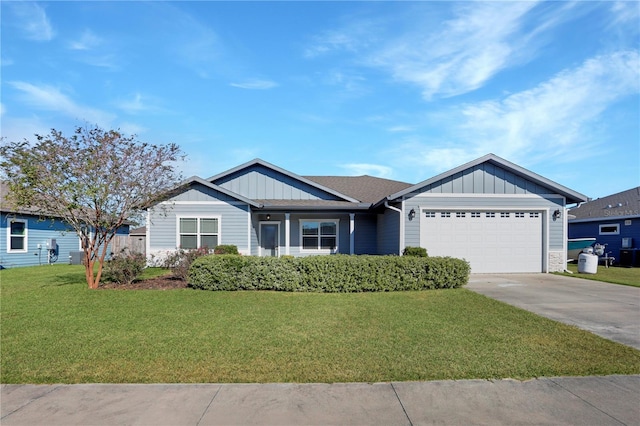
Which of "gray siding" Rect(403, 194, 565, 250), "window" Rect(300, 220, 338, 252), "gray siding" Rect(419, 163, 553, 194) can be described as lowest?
"window" Rect(300, 220, 338, 252)

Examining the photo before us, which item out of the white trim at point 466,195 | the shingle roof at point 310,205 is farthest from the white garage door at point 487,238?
the shingle roof at point 310,205

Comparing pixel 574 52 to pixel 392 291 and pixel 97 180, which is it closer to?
pixel 392 291

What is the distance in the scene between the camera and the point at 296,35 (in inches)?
467

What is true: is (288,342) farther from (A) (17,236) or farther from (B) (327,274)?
(A) (17,236)

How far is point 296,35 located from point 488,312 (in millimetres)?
9427

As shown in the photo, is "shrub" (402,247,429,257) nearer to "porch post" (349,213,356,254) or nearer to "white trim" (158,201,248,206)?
"porch post" (349,213,356,254)

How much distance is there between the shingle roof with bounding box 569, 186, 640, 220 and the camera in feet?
70.7

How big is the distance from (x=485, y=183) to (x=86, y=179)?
44.5 feet

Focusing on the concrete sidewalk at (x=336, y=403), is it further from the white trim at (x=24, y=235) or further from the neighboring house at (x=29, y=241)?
the white trim at (x=24, y=235)

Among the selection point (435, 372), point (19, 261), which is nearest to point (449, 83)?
point (435, 372)

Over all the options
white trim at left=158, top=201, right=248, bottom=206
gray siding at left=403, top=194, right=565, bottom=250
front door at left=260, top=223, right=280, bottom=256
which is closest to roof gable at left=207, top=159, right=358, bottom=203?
front door at left=260, top=223, right=280, bottom=256

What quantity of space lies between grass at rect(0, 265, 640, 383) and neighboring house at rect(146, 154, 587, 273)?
19.3 ft

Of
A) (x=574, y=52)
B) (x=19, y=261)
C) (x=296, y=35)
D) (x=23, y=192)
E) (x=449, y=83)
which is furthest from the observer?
(x=19, y=261)

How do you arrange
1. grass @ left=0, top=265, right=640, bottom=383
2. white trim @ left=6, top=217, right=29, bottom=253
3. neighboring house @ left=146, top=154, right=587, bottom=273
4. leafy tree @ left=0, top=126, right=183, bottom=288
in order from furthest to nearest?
white trim @ left=6, top=217, right=29, bottom=253 < neighboring house @ left=146, top=154, right=587, bottom=273 < leafy tree @ left=0, top=126, right=183, bottom=288 < grass @ left=0, top=265, right=640, bottom=383
